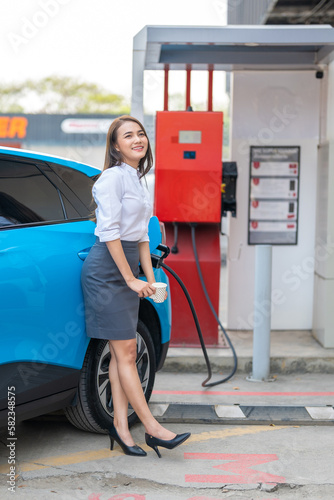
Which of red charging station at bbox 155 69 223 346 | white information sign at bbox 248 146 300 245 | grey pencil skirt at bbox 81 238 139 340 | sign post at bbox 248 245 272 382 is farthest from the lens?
white information sign at bbox 248 146 300 245

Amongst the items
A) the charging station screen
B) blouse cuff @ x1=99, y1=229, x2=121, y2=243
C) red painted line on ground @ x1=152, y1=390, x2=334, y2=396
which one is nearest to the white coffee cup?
blouse cuff @ x1=99, y1=229, x2=121, y2=243

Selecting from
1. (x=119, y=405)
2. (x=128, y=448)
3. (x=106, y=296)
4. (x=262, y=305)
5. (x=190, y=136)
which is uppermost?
(x=190, y=136)

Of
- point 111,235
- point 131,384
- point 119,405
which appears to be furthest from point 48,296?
point 119,405

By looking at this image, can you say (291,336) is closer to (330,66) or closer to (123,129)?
(330,66)

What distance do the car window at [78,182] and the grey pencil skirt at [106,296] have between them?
15.3 inches

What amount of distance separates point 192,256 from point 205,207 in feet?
1.48

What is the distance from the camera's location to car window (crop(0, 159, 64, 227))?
3240 mm

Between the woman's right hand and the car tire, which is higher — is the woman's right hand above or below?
above

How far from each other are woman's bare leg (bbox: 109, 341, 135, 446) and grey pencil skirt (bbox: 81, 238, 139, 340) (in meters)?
0.14

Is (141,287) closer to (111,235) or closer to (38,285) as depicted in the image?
(111,235)

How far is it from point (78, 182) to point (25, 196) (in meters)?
0.48

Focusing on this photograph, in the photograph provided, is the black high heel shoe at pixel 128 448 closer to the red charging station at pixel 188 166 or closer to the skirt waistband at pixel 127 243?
the skirt waistband at pixel 127 243

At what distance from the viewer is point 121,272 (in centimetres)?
334

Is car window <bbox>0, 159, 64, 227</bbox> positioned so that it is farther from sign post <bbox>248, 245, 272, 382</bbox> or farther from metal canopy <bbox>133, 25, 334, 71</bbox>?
metal canopy <bbox>133, 25, 334, 71</bbox>
